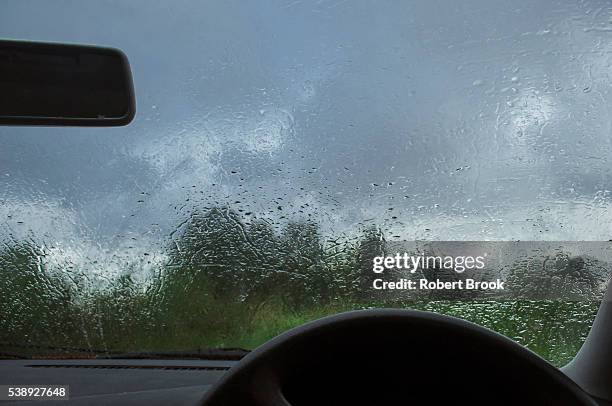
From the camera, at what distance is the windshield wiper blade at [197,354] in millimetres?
2436

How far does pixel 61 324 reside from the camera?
2.84 metres

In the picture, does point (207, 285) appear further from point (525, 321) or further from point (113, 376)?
point (525, 321)

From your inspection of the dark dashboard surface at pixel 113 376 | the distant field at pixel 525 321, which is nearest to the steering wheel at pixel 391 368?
the dark dashboard surface at pixel 113 376

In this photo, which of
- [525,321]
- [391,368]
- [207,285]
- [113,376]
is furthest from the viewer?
[207,285]

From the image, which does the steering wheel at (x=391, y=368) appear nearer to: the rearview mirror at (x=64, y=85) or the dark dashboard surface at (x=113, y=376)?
the dark dashboard surface at (x=113, y=376)

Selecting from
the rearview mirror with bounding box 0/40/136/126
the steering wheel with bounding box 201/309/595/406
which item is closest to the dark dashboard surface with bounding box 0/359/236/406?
the rearview mirror with bounding box 0/40/136/126

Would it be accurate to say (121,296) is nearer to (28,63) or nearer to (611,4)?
(28,63)

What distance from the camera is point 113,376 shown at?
2453 millimetres

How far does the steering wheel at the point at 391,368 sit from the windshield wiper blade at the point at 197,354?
50.9 inches

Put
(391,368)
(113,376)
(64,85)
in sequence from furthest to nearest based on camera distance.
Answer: (113,376) → (64,85) → (391,368)

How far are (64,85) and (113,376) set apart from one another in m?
1.07

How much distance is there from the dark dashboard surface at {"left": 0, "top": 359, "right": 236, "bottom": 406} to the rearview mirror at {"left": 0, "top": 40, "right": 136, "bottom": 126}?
0.90 metres

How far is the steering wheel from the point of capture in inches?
43.6

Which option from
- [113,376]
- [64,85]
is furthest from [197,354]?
[64,85]
